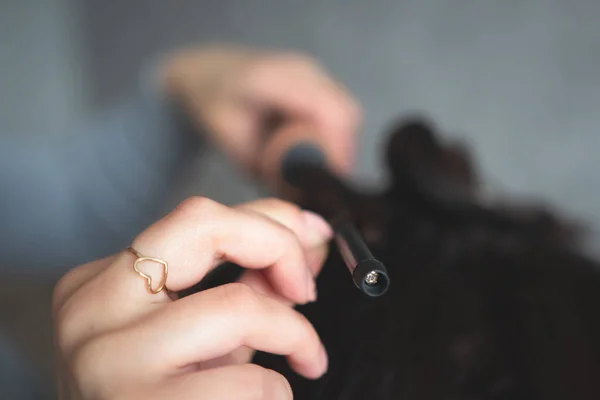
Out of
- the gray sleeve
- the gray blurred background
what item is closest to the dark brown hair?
the gray blurred background

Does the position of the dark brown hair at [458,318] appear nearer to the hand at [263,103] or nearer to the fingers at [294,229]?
the fingers at [294,229]

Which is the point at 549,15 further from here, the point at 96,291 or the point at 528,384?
the point at 96,291

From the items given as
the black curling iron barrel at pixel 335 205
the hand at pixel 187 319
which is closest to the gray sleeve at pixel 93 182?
the black curling iron barrel at pixel 335 205

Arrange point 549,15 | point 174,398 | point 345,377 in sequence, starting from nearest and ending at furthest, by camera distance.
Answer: point 174,398
point 345,377
point 549,15

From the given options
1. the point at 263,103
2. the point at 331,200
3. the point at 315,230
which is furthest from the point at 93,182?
the point at 315,230

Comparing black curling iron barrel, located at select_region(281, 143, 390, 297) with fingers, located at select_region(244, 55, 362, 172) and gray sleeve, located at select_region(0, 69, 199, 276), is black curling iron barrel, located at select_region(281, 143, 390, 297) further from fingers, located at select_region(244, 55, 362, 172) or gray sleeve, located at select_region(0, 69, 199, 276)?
gray sleeve, located at select_region(0, 69, 199, 276)

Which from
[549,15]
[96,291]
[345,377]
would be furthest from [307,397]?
[549,15]

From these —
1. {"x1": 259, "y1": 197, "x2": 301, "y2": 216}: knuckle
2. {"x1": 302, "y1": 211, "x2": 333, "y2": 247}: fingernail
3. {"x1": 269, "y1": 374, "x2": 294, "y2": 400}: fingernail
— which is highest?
{"x1": 259, "y1": 197, "x2": 301, "y2": 216}: knuckle

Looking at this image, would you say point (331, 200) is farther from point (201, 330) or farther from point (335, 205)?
point (201, 330)
